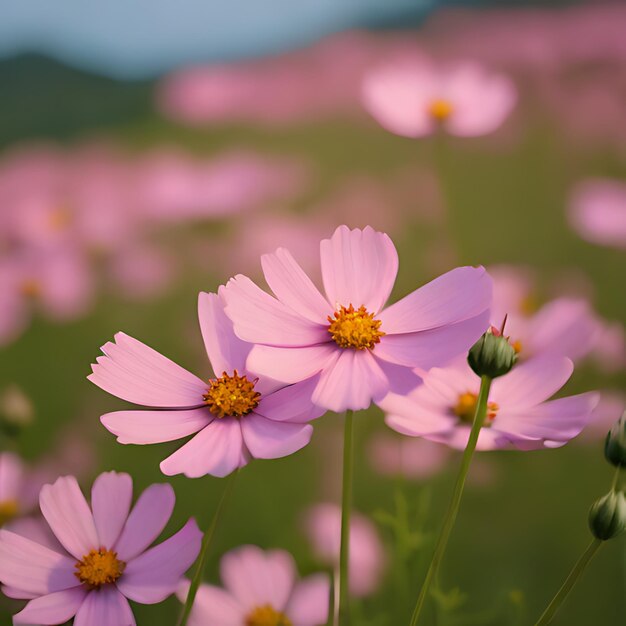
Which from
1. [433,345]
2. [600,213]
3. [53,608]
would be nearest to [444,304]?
[433,345]

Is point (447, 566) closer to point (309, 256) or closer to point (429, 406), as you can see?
point (309, 256)

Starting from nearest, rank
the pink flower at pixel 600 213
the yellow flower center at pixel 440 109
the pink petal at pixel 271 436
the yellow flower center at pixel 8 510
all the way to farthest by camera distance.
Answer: the pink petal at pixel 271 436 → the yellow flower center at pixel 8 510 → the yellow flower center at pixel 440 109 → the pink flower at pixel 600 213

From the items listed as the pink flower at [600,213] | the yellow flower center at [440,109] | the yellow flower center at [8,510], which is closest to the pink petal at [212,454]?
the yellow flower center at [8,510]

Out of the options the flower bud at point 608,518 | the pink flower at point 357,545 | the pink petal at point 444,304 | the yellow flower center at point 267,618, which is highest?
the pink flower at point 357,545

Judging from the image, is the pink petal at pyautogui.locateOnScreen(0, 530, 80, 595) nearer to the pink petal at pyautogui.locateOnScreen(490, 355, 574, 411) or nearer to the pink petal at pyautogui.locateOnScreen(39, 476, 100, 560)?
the pink petal at pyautogui.locateOnScreen(39, 476, 100, 560)

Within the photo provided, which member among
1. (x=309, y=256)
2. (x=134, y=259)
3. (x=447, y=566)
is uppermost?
(x=134, y=259)

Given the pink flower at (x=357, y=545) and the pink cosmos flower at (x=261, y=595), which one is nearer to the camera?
the pink cosmos flower at (x=261, y=595)

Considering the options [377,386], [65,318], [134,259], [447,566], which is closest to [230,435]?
[377,386]

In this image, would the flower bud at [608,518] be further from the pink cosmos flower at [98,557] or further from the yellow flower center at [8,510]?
the yellow flower center at [8,510]

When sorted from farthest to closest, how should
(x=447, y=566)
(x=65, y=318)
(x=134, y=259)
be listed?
1. (x=134, y=259)
2. (x=65, y=318)
3. (x=447, y=566)
